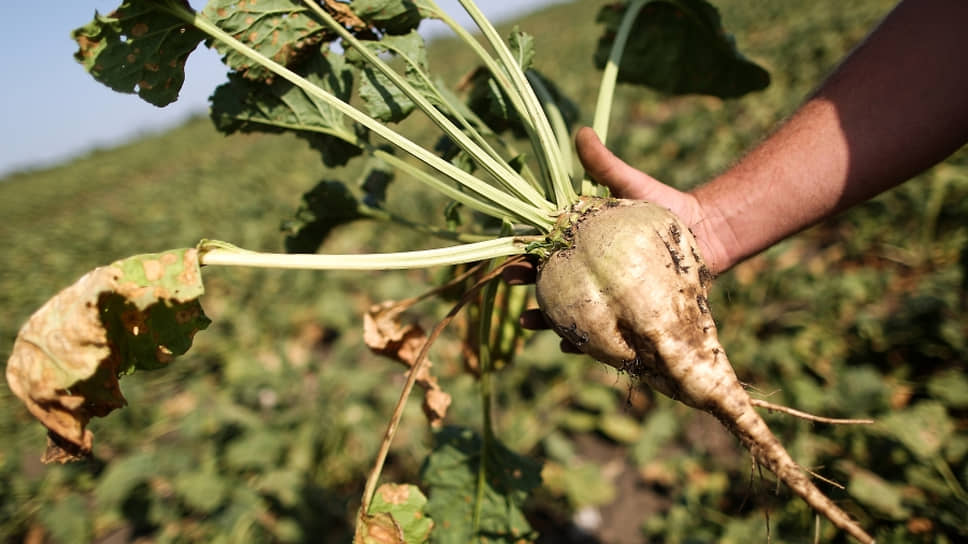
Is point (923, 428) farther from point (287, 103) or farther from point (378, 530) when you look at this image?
point (287, 103)

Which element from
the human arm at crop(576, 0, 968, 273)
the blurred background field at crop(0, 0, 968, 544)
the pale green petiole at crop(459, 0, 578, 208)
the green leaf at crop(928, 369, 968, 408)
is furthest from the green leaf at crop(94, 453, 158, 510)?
the green leaf at crop(928, 369, 968, 408)

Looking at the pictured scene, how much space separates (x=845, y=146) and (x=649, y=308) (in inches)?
32.6

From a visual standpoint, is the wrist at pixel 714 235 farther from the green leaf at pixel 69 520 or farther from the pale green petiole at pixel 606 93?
the green leaf at pixel 69 520

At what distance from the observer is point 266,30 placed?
166cm

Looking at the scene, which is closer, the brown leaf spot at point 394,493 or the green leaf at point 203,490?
the brown leaf spot at point 394,493

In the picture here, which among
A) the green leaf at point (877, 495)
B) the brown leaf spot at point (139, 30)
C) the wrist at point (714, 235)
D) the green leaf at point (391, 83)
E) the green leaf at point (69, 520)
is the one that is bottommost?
the green leaf at point (877, 495)

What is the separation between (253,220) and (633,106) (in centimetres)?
670

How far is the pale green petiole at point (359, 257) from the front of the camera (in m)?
1.26

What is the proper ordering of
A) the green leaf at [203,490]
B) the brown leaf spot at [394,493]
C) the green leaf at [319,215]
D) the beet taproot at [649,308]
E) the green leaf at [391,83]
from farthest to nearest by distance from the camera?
the green leaf at [203,490], the green leaf at [319,215], the green leaf at [391,83], the brown leaf spot at [394,493], the beet taproot at [649,308]

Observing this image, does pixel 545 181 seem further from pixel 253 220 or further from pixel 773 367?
pixel 253 220

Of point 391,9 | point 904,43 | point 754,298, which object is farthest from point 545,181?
point 754,298

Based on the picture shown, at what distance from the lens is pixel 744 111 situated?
6605 millimetres

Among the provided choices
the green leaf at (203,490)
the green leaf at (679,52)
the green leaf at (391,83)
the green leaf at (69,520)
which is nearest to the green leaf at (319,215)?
the green leaf at (391,83)

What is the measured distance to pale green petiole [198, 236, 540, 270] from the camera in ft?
4.13
